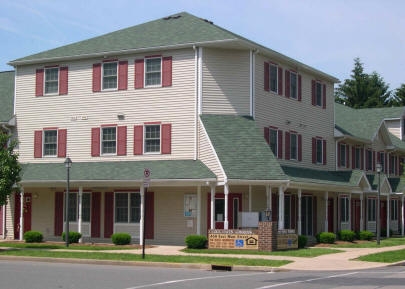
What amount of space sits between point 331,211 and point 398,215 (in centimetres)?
1313

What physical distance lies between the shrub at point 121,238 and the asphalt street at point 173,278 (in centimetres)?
912

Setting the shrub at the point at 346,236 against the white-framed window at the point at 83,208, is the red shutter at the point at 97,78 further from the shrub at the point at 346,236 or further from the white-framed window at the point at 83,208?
the shrub at the point at 346,236

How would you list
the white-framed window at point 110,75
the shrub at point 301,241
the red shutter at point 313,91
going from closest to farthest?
the shrub at point 301,241
the white-framed window at point 110,75
the red shutter at point 313,91

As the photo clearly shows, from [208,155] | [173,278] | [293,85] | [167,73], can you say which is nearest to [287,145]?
[293,85]

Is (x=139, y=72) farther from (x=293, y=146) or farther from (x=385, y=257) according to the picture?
(x=385, y=257)

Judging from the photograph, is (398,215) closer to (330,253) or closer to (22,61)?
(330,253)

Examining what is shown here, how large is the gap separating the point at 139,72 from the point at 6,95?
10217 mm

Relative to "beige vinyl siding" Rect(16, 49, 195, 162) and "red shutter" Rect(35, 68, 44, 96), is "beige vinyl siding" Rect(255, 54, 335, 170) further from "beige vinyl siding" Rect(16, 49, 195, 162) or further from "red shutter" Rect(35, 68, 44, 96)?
"red shutter" Rect(35, 68, 44, 96)

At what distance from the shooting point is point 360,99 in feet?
279

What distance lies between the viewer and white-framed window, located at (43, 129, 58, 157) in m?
36.8

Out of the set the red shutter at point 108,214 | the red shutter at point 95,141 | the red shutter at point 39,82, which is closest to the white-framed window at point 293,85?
the red shutter at point 95,141

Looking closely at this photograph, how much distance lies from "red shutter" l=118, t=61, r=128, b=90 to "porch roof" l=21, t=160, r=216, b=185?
3779 mm

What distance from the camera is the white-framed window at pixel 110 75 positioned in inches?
1394

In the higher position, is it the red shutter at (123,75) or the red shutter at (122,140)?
the red shutter at (123,75)
